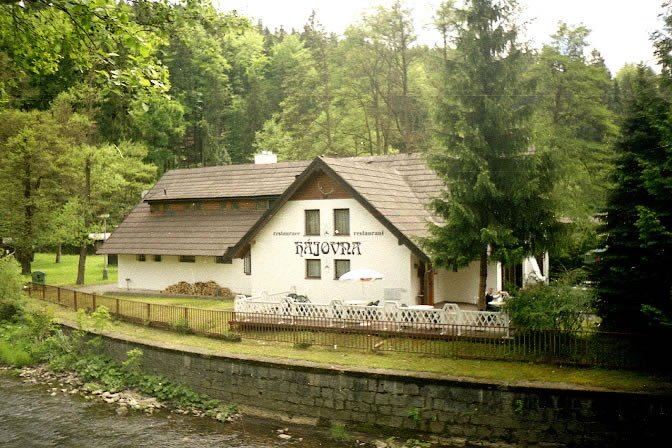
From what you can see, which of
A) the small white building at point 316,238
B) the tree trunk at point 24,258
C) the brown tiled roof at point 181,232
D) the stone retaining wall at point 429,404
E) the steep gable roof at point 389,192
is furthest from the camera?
the tree trunk at point 24,258

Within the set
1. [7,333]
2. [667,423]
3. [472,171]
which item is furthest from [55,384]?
[667,423]

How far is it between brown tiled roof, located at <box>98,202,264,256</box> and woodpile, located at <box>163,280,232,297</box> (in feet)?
5.78

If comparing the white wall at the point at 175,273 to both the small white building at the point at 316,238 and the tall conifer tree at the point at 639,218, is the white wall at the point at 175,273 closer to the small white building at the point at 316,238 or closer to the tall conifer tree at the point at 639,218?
the small white building at the point at 316,238

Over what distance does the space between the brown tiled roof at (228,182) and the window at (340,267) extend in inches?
289

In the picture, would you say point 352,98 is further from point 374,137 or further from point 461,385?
point 461,385

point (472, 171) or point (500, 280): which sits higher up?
point (472, 171)

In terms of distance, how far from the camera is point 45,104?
46.1m

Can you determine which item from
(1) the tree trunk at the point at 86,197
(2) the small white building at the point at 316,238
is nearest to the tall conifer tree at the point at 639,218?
(2) the small white building at the point at 316,238

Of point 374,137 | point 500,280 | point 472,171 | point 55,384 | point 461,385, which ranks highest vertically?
point 374,137

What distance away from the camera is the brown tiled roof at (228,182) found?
1235 inches

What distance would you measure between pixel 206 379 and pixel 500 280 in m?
12.1

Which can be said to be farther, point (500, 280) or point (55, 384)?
point (500, 280)

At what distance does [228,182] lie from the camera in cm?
3334

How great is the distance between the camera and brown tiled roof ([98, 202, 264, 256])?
1180 inches
